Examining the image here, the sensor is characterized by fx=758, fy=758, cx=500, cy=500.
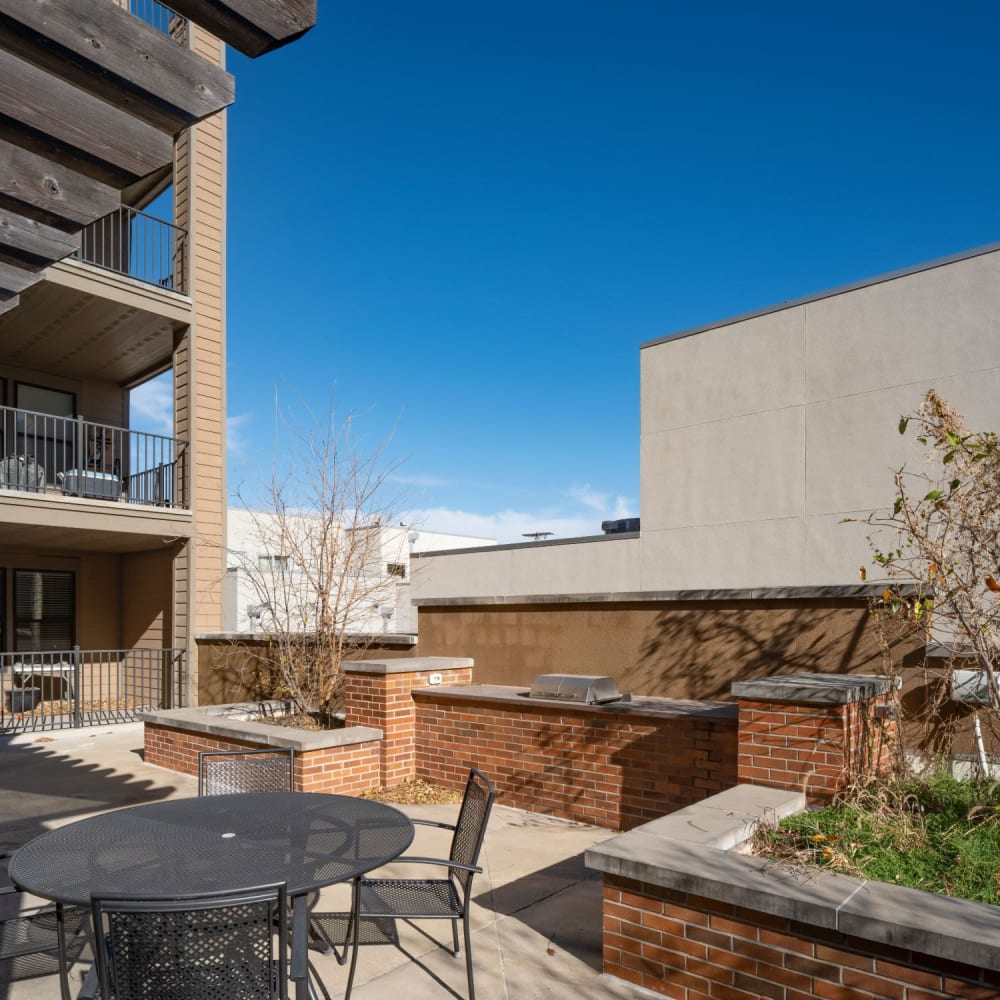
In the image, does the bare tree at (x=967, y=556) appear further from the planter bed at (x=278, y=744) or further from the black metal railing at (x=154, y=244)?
the black metal railing at (x=154, y=244)

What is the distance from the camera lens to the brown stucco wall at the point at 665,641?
18.1ft

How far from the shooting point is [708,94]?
12656 millimetres

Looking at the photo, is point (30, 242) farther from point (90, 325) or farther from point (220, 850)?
point (90, 325)

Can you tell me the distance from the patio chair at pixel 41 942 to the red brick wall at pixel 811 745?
3479mm

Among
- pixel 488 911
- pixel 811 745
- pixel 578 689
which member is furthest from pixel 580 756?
pixel 811 745

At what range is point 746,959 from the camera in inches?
117

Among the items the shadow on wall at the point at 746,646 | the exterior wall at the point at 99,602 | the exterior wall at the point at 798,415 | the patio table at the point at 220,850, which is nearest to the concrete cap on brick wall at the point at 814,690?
the shadow on wall at the point at 746,646

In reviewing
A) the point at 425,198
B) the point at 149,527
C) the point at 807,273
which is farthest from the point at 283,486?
the point at 807,273

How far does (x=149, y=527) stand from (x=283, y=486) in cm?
364

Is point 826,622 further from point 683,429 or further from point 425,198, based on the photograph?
point 425,198

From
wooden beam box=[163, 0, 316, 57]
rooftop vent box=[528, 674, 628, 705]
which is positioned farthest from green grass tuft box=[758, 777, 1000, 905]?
wooden beam box=[163, 0, 316, 57]

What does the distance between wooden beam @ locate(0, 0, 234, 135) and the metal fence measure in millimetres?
10026

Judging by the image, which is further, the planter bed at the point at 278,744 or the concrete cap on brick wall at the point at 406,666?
the concrete cap on brick wall at the point at 406,666

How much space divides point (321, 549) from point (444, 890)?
17.6 feet
